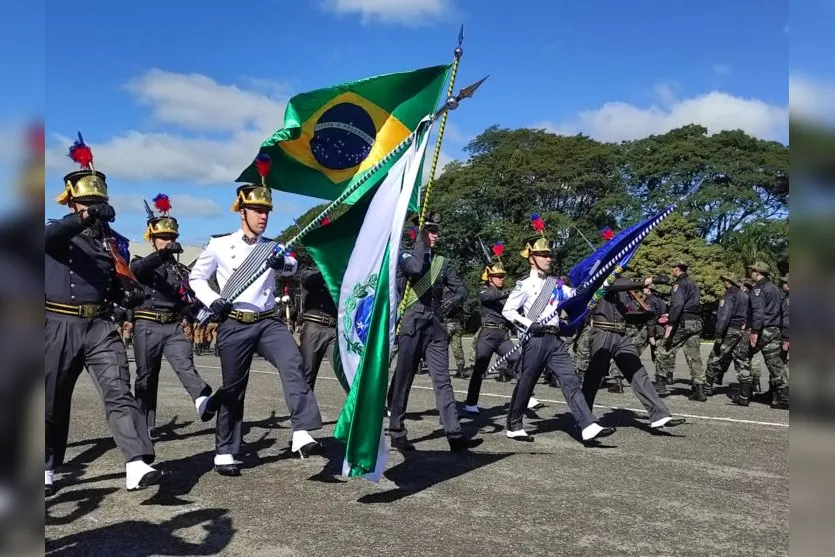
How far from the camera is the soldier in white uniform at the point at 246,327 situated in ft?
19.2

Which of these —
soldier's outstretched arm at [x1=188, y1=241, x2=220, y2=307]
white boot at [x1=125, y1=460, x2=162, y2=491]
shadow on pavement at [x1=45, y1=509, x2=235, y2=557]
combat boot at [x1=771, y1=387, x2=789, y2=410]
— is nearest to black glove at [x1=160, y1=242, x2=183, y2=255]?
soldier's outstretched arm at [x1=188, y1=241, x2=220, y2=307]

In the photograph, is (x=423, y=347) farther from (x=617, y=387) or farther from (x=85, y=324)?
(x=617, y=387)

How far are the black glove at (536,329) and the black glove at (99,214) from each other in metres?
4.24

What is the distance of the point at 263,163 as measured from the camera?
20.5 feet

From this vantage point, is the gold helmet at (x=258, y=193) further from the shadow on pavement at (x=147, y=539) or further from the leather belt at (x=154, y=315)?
the shadow on pavement at (x=147, y=539)

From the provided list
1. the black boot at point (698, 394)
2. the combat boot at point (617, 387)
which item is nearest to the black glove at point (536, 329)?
the black boot at point (698, 394)

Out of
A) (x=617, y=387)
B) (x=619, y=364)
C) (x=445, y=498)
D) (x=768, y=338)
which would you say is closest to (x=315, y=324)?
(x=619, y=364)

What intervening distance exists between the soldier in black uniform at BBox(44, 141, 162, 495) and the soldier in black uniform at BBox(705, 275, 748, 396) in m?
9.19

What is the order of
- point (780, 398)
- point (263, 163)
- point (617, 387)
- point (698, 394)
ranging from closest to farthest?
point (263, 163) < point (780, 398) < point (698, 394) < point (617, 387)

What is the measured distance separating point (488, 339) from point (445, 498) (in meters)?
5.13

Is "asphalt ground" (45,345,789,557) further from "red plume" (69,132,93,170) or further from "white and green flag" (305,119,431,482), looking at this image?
"red plume" (69,132,93,170)

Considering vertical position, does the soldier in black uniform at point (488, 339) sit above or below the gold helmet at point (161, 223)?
below

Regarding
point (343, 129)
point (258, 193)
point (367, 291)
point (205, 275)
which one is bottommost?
point (367, 291)

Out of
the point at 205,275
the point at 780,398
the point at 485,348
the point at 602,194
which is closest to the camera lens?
the point at 205,275
